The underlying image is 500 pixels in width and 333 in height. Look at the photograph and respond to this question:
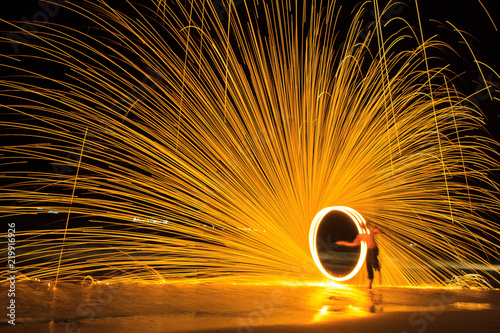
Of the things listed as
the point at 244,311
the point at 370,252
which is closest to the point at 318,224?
the point at 370,252

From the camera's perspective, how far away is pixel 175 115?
359 inches

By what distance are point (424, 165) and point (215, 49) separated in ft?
19.1

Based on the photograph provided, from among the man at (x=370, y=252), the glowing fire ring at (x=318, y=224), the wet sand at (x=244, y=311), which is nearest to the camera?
the wet sand at (x=244, y=311)

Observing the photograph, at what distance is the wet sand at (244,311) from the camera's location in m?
5.39

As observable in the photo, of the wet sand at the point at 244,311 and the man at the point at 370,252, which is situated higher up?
the man at the point at 370,252

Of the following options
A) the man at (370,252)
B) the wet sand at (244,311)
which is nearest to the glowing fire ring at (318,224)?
the man at (370,252)

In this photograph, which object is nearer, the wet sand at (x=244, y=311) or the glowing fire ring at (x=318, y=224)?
the wet sand at (x=244, y=311)

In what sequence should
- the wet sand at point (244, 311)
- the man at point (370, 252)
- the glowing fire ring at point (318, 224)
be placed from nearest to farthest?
1. the wet sand at point (244, 311)
2. the glowing fire ring at point (318, 224)
3. the man at point (370, 252)

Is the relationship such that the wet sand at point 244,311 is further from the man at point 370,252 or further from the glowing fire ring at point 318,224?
the man at point 370,252

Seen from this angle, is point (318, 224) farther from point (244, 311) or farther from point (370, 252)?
point (244, 311)

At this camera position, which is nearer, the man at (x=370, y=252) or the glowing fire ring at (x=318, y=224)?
the glowing fire ring at (x=318, y=224)

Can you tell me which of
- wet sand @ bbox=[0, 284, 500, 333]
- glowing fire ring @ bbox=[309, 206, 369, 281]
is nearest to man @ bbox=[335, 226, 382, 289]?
glowing fire ring @ bbox=[309, 206, 369, 281]

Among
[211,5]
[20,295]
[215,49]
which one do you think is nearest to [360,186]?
[215,49]

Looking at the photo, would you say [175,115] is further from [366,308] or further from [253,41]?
[366,308]
